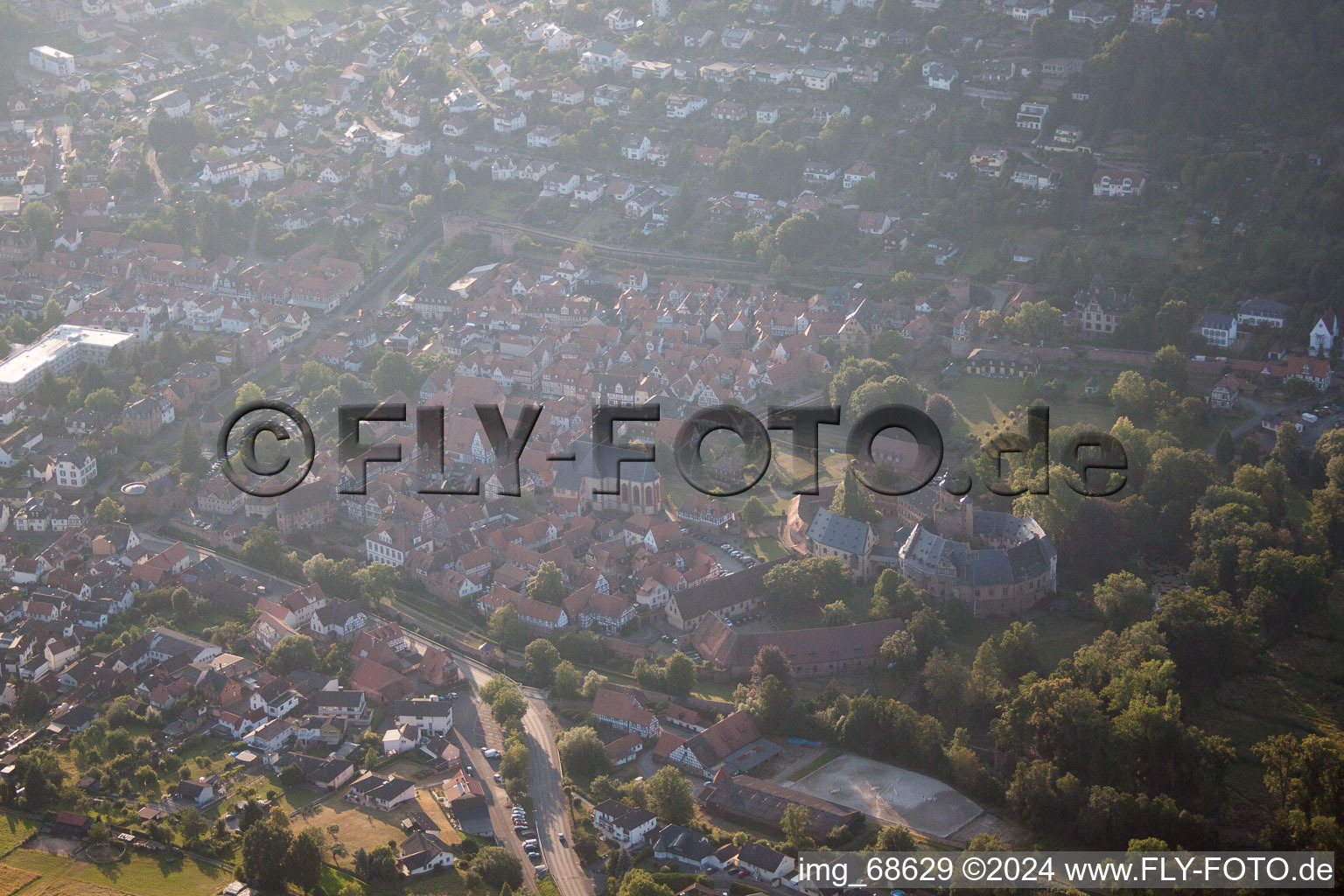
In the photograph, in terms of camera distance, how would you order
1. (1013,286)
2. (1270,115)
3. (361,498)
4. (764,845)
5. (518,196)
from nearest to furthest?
1. (764,845)
2. (361,498)
3. (1013,286)
4. (1270,115)
5. (518,196)

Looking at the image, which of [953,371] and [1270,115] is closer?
[953,371]

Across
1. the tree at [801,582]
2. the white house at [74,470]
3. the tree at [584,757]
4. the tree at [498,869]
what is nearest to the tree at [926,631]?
the tree at [801,582]

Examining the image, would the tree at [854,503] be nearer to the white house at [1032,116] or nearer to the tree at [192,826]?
the tree at [192,826]

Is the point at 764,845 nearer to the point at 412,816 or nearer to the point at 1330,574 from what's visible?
the point at 412,816

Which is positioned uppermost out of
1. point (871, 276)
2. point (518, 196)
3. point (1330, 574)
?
point (518, 196)

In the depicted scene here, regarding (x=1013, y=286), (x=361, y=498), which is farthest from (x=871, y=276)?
(x=361, y=498)

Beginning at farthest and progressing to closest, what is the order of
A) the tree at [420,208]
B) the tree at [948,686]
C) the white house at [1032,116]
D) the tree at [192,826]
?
1. the white house at [1032,116]
2. the tree at [420,208]
3. the tree at [948,686]
4. the tree at [192,826]
